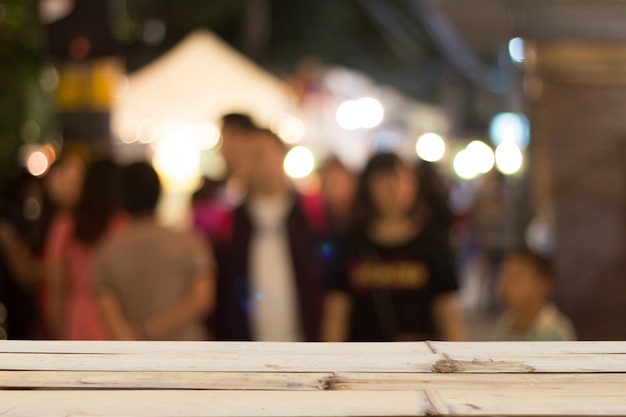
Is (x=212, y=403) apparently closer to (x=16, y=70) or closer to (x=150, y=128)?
(x=150, y=128)

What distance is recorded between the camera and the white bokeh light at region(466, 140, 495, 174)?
79.0 feet

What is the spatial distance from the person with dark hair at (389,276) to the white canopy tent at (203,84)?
2.13 m

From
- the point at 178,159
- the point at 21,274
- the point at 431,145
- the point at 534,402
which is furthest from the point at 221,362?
the point at 431,145

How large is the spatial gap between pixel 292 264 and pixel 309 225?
222 millimetres

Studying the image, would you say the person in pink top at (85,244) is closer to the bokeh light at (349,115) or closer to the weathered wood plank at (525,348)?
the weathered wood plank at (525,348)

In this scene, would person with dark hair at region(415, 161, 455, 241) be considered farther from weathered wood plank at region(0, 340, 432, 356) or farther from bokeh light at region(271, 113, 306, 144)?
weathered wood plank at region(0, 340, 432, 356)

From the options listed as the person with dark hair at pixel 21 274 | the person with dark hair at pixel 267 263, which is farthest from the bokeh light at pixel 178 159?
the person with dark hair at pixel 267 263

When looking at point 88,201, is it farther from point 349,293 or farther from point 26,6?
point 26,6

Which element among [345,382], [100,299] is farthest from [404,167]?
[345,382]

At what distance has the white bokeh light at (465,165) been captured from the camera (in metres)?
24.6

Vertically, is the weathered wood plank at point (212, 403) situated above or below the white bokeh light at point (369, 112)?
above

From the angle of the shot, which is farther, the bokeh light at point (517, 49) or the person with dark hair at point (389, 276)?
the bokeh light at point (517, 49)

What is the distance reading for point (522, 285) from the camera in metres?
4.29

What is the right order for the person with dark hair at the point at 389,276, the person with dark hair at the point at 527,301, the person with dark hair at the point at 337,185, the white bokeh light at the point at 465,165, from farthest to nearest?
1. the white bokeh light at the point at 465,165
2. the person with dark hair at the point at 337,185
3. the person with dark hair at the point at 527,301
4. the person with dark hair at the point at 389,276
